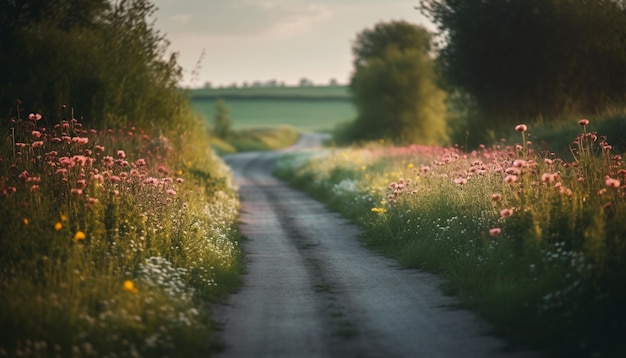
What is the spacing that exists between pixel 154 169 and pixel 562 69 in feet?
55.3

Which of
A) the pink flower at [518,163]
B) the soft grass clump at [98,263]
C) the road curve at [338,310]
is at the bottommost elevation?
the road curve at [338,310]

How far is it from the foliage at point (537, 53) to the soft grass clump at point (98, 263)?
16.7 m

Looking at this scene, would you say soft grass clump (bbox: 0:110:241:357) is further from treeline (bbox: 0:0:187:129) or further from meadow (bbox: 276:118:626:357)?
treeline (bbox: 0:0:187:129)

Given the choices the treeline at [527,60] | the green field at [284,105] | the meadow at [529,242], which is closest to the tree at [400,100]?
the treeline at [527,60]

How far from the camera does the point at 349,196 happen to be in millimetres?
25000

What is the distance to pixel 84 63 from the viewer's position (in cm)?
2453

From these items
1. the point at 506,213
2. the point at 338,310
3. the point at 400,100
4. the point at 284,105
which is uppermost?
the point at 284,105

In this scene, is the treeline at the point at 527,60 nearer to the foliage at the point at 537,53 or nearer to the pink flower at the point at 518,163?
the foliage at the point at 537,53

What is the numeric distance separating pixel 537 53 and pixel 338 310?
20.7 metres

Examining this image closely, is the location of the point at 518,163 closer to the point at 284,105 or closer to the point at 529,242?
the point at 529,242

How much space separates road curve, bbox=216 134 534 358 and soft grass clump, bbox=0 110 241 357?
58cm

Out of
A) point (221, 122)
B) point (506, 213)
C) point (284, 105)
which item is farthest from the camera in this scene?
point (284, 105)

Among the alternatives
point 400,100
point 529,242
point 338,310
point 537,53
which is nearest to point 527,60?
point 537,53

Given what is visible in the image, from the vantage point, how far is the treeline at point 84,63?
23.6 meters
